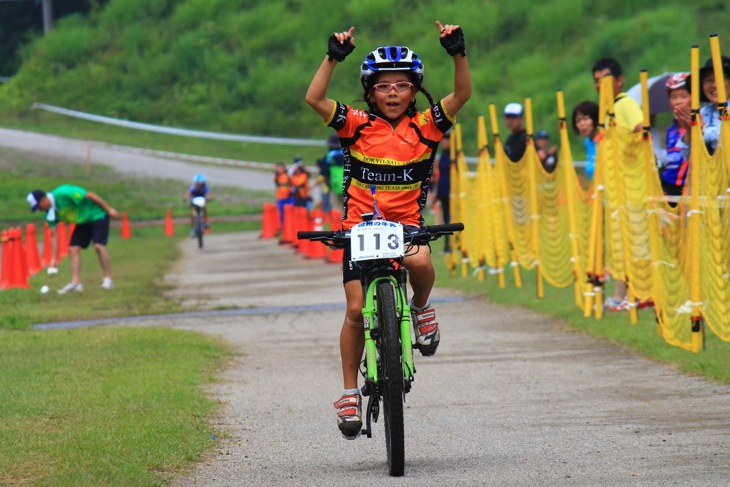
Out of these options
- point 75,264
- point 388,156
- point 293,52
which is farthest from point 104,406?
point 293,52

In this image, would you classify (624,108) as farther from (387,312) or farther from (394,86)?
(387,312)

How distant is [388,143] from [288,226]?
2262 centimetres

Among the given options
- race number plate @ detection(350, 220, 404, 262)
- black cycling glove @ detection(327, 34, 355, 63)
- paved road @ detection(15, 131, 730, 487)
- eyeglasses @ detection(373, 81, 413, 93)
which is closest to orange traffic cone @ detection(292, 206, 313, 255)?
paved road @ detection(15, 131, 730, 487)

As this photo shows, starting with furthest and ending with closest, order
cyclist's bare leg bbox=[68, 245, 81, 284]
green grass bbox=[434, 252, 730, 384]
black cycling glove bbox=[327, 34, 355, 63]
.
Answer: cyclist's bare leg bbox=[68, 245, 81, 284] → green grass bbox=[434, 252, 730, 384] → black cycling glove bbox=[327, 34, 355, 63]

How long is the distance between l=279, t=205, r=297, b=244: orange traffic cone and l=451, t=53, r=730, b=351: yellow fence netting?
381 inches

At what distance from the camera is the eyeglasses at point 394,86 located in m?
7.56

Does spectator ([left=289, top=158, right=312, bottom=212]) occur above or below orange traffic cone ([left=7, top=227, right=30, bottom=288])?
above

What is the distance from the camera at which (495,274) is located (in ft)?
64.3

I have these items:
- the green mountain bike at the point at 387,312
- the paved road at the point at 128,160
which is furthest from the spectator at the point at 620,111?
the paved road at the point at 128,160

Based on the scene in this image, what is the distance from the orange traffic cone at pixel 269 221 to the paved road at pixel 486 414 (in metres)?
18.8

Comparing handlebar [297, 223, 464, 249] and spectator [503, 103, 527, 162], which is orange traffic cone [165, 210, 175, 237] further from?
handlebar [297, 223, 464, 249]

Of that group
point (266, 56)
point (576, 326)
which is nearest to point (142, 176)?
point (266, 56)

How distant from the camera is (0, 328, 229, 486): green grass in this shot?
6855mm

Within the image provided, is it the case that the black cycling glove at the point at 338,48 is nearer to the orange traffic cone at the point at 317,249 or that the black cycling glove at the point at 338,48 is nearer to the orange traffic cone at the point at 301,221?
the orange traffic cone at the point at 317,249
